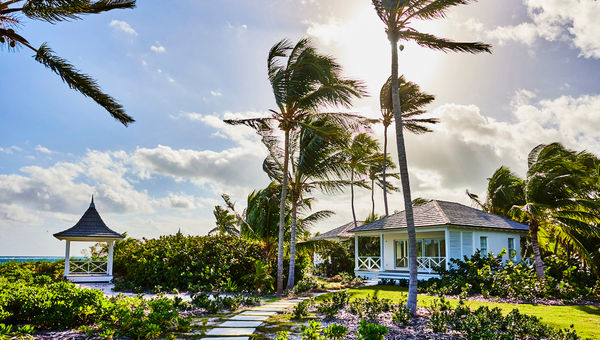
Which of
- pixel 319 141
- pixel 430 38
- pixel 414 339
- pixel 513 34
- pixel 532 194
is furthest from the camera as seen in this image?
pixel 319 141

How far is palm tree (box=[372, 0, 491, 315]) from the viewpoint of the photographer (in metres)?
9.64

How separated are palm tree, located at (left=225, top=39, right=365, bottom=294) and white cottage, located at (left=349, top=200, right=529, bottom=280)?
7.37 m

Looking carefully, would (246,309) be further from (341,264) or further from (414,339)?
(341,264)

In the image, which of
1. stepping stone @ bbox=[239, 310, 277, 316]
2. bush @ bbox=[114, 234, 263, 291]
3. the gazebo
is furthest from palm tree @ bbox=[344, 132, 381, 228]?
the gazebo

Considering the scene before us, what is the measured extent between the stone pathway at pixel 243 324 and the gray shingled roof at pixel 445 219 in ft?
34.9

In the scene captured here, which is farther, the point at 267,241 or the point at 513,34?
the point at 267,241

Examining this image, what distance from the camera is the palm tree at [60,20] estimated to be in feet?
21.9

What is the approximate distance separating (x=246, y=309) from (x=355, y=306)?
309 cm

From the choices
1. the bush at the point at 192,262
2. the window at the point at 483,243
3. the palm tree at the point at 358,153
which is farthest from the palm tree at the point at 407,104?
the bush at the point at 192,262

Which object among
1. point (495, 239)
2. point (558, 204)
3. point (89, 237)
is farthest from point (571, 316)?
point (89, 237)

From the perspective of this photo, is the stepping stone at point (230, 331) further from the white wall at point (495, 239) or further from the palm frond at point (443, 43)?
the white wall at point (495, 239)

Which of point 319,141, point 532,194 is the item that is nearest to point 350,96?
point 319,141

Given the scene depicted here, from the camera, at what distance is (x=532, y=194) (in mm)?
14969

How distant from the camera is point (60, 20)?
695 cm
